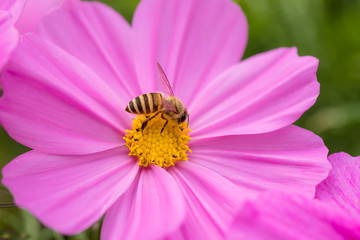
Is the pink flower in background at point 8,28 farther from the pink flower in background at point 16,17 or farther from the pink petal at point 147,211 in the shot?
the pink petal at point 147,211

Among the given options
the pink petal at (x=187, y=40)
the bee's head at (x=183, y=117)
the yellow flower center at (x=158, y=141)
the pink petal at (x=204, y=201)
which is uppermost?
the pink petal at (x=187, y=40)

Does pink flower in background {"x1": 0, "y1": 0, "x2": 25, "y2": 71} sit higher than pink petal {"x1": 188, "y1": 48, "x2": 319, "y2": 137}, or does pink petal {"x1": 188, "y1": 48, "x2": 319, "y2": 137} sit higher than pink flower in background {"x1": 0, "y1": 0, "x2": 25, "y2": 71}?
pink petal {"x1": 188, "y1": 48, "x2": 319, "y2": 137}

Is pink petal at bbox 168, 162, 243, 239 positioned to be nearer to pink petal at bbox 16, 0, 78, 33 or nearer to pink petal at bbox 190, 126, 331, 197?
pink petal at bbox 190, 126, 331, 197

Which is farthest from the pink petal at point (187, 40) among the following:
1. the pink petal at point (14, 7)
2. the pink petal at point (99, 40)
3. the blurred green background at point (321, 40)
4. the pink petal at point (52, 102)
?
the blurred green background at point (321, 40)

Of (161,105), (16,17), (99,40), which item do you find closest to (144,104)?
(161,105)

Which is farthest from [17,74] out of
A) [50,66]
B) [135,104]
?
[135,104]

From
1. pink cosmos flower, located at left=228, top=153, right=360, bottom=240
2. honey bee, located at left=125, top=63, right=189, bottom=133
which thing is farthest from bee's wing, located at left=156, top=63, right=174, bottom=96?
pink cosmos flower, located at left=228, top=153, right=360, bottom=240
